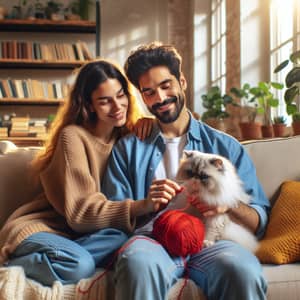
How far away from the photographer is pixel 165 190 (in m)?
1.54

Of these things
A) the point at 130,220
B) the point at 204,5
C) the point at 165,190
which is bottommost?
the point at 130,220

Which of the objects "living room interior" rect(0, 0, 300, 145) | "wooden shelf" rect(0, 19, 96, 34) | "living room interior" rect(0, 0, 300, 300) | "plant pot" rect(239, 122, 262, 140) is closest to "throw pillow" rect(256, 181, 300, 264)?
"living room interior" rect(0, 0, 300, 300)

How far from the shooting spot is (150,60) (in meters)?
1.76

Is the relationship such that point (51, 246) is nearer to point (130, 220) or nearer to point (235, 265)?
point (130, 220)

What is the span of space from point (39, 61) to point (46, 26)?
420 mm

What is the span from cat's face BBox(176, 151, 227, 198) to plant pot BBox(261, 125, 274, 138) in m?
1.84

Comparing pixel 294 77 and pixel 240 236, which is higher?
pixel 294 77

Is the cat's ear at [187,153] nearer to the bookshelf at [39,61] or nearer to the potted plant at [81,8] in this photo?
the bookshelf at [39,61]

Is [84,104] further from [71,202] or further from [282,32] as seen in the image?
[282,32]

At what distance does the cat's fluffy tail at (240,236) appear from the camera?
1.58 m

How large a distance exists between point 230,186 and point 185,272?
29 centimetres

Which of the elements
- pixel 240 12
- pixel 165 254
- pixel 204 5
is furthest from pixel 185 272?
pixel 204 5

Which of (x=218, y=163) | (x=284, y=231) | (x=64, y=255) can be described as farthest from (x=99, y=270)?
(x=284, y=231)

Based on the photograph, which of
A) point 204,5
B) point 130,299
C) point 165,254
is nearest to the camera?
point 130,299
